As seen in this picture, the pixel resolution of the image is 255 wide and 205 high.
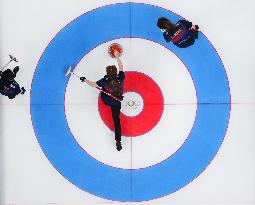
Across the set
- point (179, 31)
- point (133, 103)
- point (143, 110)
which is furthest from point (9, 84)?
point (179, 31)

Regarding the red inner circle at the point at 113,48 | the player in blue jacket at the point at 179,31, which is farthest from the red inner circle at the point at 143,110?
the player in blue jacket at the point at 179,31

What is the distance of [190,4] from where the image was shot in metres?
4.52

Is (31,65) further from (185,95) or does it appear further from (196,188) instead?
(196,188)

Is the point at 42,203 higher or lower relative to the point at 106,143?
lower

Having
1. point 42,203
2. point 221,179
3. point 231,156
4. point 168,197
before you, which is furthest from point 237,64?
point 42,203

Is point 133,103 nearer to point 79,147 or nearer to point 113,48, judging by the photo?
point 113,48

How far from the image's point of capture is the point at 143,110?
14.6 ft

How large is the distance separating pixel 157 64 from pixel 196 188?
155cm

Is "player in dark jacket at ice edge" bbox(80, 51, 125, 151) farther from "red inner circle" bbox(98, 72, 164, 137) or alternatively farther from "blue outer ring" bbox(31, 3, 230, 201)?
"blue outer ring" bbox(31, 3, 230, 201)

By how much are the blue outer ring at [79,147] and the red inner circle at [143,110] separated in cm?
44

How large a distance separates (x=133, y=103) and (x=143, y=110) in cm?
14

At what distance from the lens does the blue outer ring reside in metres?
4.43

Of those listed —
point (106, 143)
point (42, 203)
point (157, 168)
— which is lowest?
point (42, 203)

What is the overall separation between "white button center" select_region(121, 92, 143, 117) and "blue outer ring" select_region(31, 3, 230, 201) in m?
0.67
